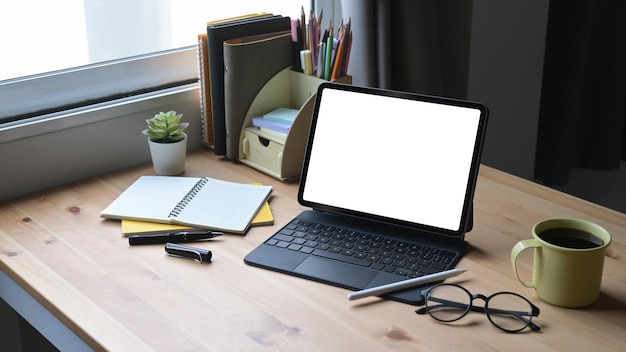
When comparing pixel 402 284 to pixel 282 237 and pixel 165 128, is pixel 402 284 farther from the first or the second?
pixel 165 128

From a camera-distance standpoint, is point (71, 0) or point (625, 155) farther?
point (625, 155)

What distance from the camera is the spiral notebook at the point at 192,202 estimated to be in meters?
1.39

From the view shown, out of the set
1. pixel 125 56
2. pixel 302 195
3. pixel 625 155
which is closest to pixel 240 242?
pixel 302 195

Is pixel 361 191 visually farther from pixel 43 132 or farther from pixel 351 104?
pixel 43 132

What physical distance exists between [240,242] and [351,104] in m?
0.31

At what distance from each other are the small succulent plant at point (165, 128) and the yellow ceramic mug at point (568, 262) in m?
0.74

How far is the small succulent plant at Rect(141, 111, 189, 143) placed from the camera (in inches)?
61.9

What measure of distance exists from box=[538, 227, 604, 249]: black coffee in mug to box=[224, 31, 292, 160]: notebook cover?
2.31ft

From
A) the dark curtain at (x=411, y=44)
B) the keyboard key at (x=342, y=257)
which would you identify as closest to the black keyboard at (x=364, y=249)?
the keyboard key at (x=342, y=257)

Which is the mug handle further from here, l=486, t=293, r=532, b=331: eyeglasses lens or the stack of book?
the stack of book

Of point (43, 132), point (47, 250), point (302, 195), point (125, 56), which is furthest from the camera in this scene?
point (125, 56)

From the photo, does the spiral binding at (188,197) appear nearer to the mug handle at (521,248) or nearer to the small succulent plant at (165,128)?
the small succulent plant at (165,128)

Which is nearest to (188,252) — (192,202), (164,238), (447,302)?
(164,238)

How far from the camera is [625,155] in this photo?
2.62 m
